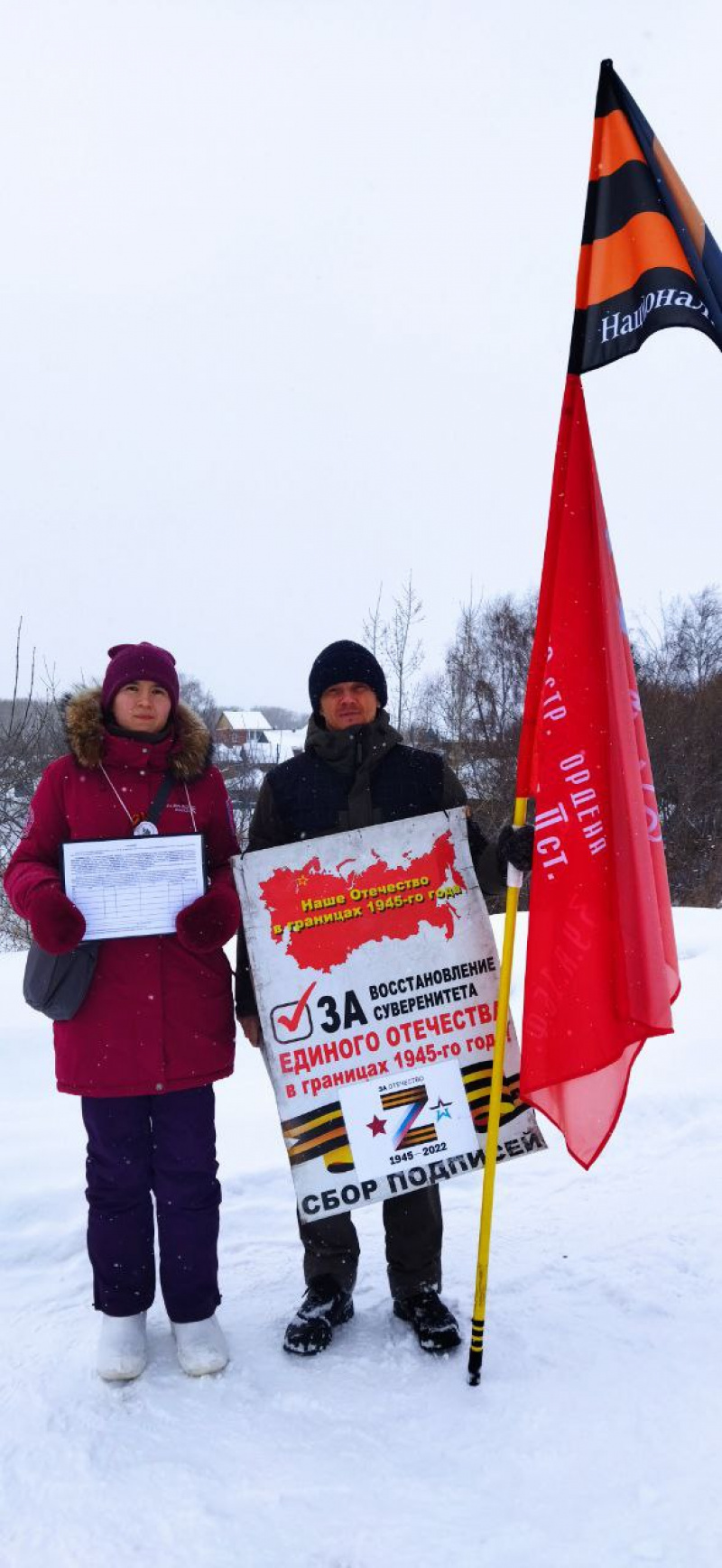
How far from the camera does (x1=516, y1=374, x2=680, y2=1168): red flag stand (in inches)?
105

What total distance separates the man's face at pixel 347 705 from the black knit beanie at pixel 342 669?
0.06 feet

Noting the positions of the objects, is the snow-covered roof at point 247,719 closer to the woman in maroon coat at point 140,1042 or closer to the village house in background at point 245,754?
the village house in background at point 245,754

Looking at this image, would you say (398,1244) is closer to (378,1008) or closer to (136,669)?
(378,1008)

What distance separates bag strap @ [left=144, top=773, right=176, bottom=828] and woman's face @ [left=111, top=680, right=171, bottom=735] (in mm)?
151

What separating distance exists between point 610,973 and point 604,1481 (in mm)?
1231

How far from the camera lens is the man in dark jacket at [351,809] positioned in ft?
9.82

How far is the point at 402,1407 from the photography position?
8.54 feet

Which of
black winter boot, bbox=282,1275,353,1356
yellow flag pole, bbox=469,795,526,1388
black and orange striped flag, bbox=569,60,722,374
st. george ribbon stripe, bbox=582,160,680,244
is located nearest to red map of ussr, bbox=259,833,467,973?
yellow flag pole, bbox=469,795,526,1388

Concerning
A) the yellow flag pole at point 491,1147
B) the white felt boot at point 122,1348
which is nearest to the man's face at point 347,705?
the yellow flag pole at point 491,1147

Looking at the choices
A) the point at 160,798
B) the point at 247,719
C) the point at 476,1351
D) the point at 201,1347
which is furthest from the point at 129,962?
the point at 247,719

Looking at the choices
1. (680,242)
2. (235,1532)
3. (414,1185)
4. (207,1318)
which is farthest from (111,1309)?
(680,242)

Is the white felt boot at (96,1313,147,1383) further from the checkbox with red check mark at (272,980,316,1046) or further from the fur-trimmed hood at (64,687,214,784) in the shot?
the fur-trimmed hood at (64,687,214,784)

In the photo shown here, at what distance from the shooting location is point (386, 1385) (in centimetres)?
270

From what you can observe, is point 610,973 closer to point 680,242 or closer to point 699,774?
point 680,242
